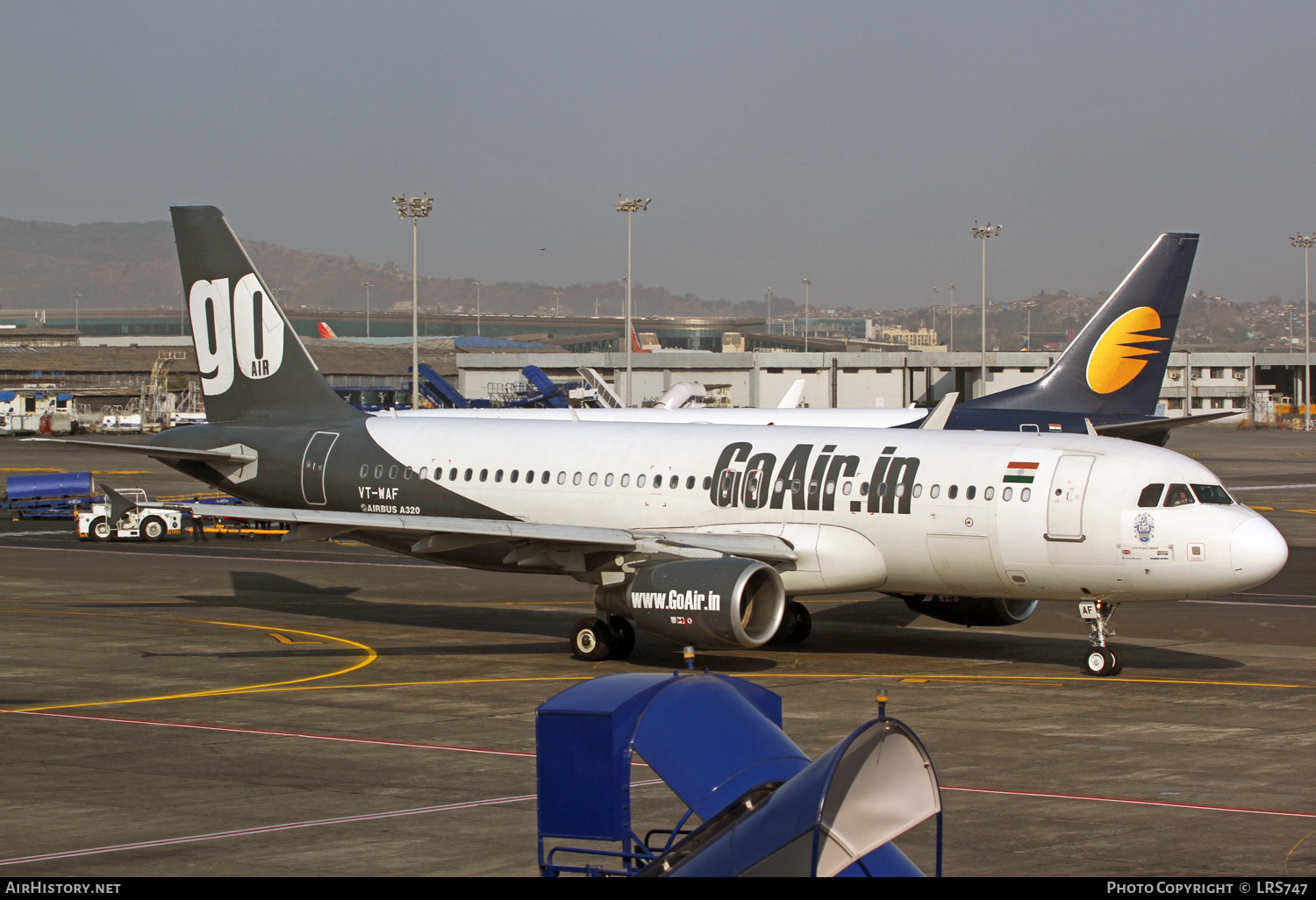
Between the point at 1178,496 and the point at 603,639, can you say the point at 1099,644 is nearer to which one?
the point at 1178,496

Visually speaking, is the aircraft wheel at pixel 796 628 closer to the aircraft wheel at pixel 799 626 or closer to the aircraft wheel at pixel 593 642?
the aircraft wheel at pixel 799 626

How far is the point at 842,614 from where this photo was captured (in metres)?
32.4

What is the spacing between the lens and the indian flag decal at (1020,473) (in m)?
24.3

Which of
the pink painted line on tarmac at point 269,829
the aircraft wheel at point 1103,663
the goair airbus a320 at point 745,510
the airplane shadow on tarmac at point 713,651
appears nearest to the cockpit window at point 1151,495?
the goair airbus a320 at point 745,510

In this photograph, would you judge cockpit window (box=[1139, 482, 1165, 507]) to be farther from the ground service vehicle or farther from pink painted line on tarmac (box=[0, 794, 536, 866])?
the ground service vehicle

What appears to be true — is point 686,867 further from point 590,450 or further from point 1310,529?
point 1310,529

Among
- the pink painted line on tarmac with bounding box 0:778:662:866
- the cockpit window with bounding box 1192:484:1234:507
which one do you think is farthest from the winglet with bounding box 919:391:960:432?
the pink painted line on tarmac with bounding box 0:778:662:866

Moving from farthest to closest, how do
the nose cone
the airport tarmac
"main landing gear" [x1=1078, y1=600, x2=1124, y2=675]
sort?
"main landing gear" [x1=1078, y1=600, x2=1124, y2=675] < the nose cone < the airport tarmac

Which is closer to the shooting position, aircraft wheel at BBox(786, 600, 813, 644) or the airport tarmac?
the airport tarmac

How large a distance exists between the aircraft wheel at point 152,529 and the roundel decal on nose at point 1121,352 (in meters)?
32.0

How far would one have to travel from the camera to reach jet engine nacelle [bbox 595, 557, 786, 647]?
22.7 m

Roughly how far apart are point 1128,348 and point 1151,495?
21.4 m

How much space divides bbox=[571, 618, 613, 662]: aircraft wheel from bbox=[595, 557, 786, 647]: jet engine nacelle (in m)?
1.68

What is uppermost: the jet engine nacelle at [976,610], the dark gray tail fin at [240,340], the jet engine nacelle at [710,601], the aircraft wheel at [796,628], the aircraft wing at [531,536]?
the dark gray tail fin at [240,340]
